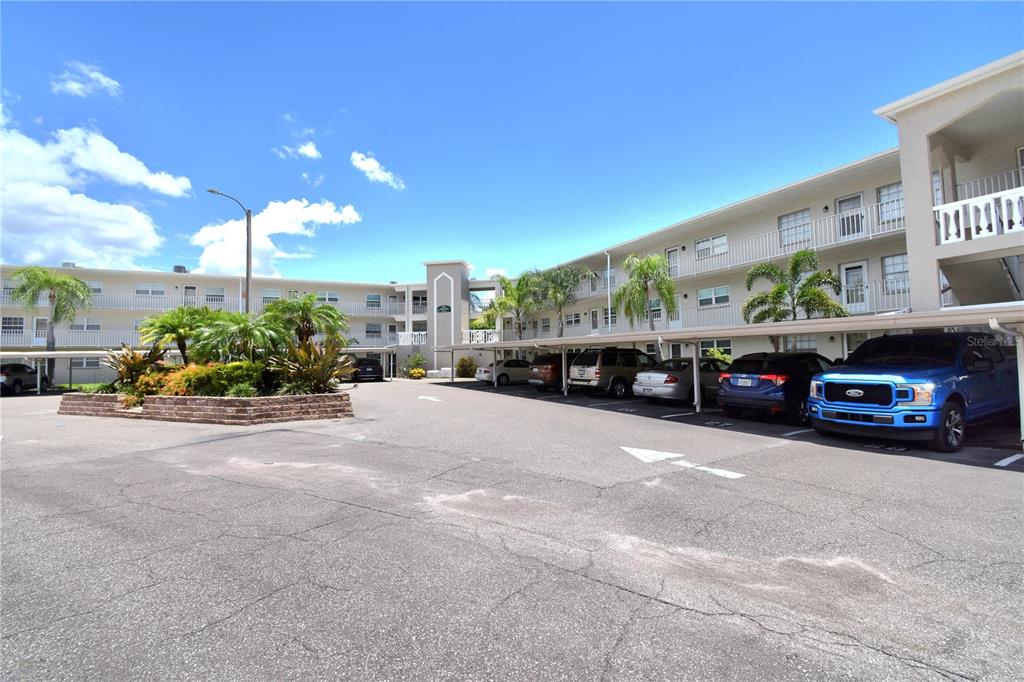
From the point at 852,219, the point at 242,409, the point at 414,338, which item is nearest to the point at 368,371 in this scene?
the point at 414,338

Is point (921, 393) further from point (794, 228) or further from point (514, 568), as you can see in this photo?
point (794, 228)

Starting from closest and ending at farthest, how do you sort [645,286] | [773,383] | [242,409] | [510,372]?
[773,383] → [242,409] → [645,286] → [510,372]

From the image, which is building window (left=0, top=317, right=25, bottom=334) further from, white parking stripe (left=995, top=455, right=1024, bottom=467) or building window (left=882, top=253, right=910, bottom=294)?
building window (left=882, top=253, right=910, bottom=294)

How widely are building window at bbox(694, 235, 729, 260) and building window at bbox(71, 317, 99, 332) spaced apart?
38434 millimetres

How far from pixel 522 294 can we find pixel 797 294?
56.7 feet

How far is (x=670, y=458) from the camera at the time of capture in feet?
24.8

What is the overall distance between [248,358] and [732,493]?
43.6ft

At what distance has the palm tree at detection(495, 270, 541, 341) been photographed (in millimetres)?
30781

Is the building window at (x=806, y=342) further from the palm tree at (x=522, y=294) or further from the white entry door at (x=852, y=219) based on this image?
the palm tree at (x=522, y=294)

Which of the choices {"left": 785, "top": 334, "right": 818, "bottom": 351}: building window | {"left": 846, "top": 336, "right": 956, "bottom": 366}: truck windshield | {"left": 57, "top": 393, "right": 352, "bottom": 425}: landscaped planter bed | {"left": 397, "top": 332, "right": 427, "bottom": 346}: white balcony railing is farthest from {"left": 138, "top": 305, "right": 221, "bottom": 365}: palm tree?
{"left": 397, "top": 332, "right": 427, "bottom": 346}: white balcony railing

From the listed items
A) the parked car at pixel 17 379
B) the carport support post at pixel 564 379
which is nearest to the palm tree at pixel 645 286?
the carport support post at pixel 564 379

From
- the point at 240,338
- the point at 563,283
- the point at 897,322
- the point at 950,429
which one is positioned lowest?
the point at 950,429

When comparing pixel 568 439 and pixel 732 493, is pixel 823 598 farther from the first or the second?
pixel 568 439

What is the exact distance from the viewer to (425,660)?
2.54 meters
